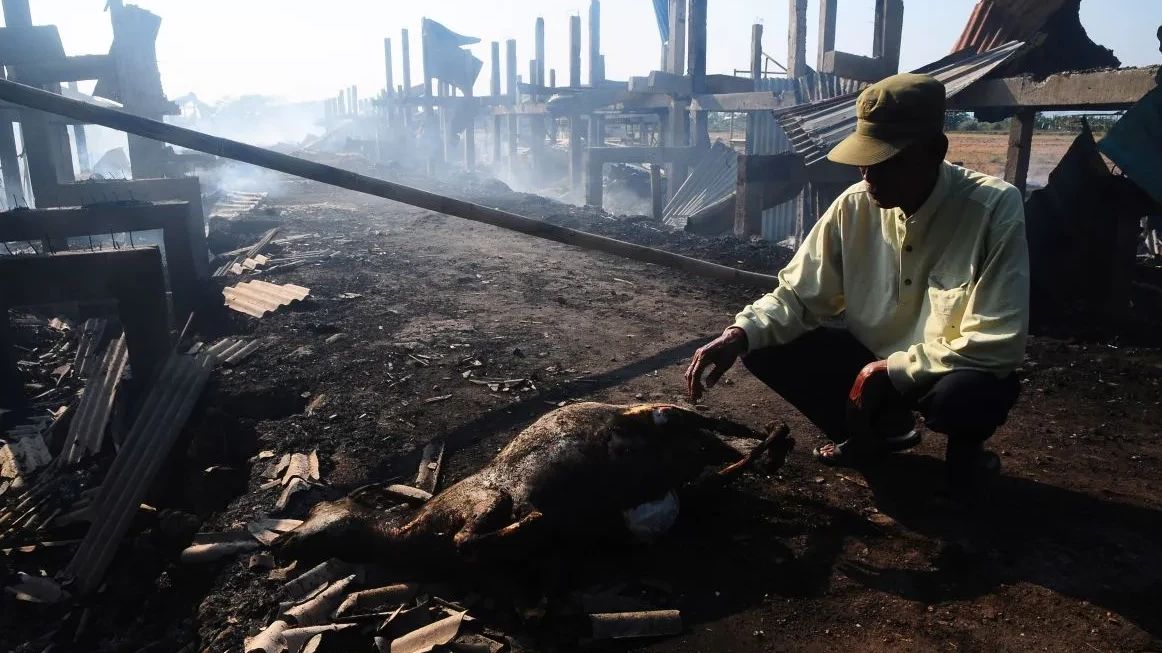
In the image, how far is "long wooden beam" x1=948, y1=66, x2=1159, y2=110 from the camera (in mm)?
6426

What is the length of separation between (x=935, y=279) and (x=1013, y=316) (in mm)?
400

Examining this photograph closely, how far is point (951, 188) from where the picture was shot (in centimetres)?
306

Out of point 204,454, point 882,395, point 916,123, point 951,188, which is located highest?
point 916,123

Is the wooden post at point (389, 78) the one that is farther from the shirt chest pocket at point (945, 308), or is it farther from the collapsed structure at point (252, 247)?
the shirt chest pocket at point (945, 308)

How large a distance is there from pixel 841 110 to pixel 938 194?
6.34 metres

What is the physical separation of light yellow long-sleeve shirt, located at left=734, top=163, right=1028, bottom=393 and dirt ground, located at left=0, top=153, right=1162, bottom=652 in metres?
0.74

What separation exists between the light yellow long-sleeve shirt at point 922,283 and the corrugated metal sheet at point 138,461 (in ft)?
11.8

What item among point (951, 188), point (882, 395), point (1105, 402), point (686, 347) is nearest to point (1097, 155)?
point (1105, 402)

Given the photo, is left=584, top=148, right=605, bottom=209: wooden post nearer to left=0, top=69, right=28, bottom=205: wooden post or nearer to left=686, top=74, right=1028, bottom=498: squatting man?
left=0, top=69, right=28, bottom=205: wooden post

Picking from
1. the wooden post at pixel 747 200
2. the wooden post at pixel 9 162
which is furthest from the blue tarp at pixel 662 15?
the wooden post at pixel 9 162

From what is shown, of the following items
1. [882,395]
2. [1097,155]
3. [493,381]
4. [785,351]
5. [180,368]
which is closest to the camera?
[882,395]

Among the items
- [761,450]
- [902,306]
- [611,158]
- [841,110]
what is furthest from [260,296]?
[611,158]

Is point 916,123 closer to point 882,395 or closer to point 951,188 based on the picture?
point 951,188

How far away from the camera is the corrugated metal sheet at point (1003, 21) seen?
8289mm
